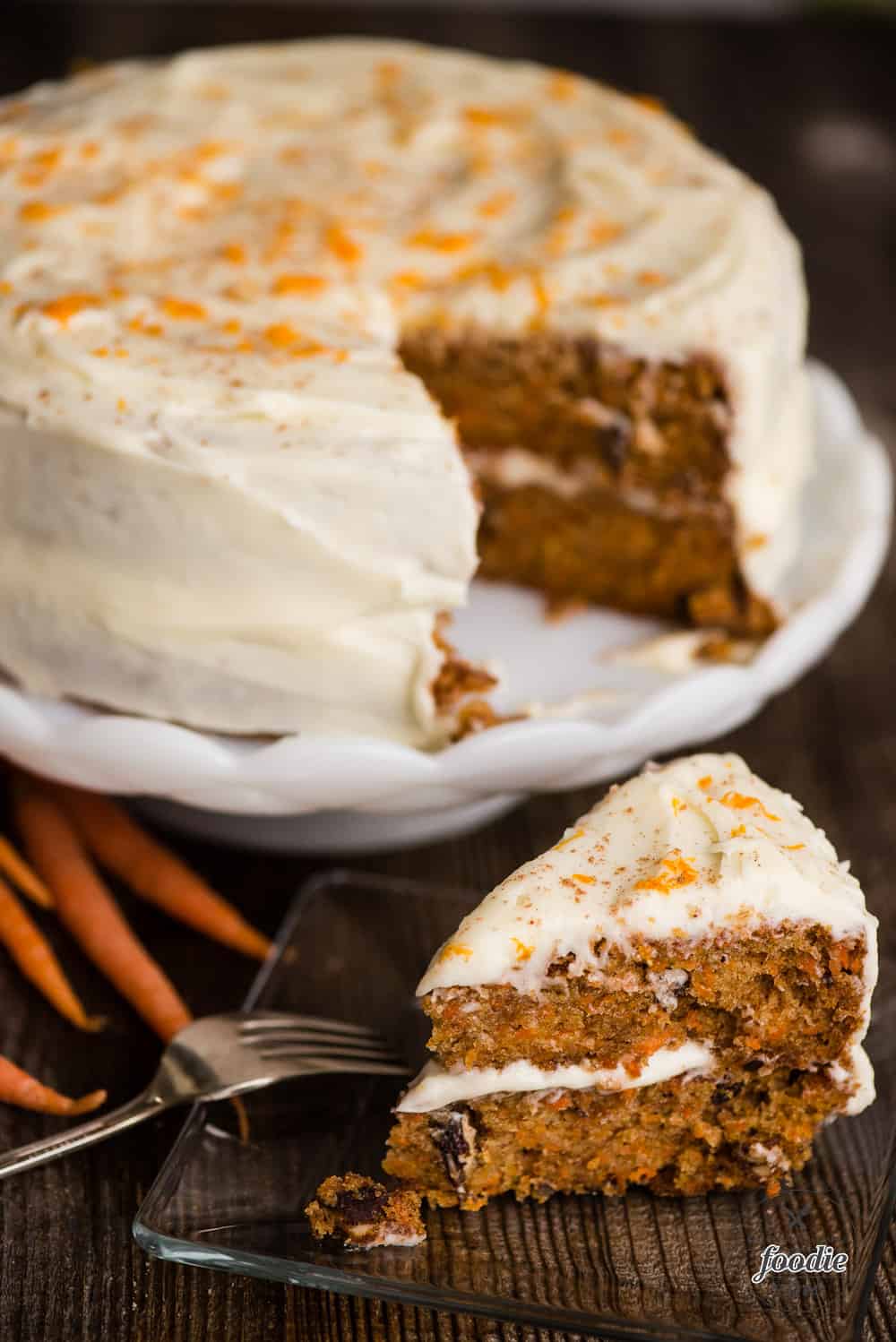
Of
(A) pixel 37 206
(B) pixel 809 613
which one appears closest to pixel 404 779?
(B) pixel 809 613

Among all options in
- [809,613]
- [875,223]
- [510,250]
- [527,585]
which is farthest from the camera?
[875,223]

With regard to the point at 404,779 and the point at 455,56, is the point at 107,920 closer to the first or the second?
the point at 404,779

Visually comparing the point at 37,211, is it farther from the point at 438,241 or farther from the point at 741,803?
the point at 741,803

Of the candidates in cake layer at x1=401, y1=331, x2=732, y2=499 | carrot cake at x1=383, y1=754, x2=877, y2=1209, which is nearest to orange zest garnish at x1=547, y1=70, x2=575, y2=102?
cake layer at x1=401, y1=331, x2=732, y2=499

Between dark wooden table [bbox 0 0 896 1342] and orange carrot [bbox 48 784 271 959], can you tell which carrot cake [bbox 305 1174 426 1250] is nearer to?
dark wooden table [bbox 0 0 896 1342]

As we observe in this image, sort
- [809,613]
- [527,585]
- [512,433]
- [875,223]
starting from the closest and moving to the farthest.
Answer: [809,613], [512,433], [527,585], [875,223]

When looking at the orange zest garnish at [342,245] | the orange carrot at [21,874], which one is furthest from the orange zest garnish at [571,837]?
the orange zest garnish at [342,245]
